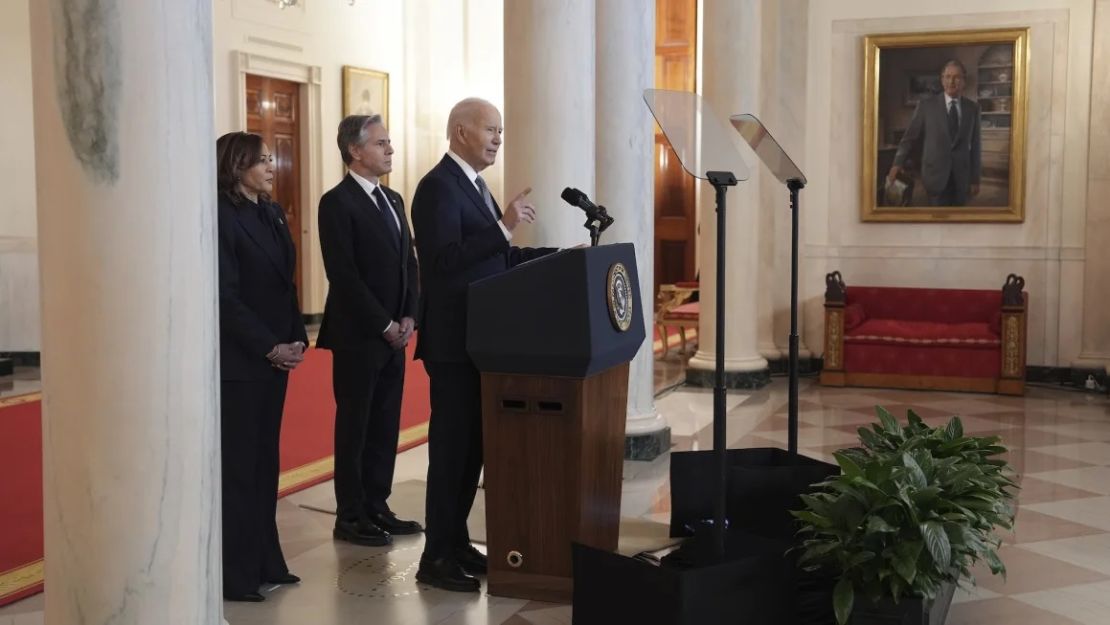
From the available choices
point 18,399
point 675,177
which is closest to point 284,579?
point 18,399

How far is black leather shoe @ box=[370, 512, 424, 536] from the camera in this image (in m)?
5.13

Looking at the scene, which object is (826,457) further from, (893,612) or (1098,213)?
(1098,213)

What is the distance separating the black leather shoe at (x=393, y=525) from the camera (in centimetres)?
513

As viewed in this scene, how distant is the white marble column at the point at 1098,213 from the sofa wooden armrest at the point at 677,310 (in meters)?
3.35

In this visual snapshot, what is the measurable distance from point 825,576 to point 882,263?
737cm

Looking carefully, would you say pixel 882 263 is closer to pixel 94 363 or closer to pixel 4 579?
pixel 4 579

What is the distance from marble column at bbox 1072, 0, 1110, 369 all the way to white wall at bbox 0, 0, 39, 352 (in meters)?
9.14

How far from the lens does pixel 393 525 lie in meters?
5.14

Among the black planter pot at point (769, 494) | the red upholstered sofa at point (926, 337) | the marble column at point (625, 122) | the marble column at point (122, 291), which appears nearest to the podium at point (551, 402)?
the black planter pot at point (769, 494)

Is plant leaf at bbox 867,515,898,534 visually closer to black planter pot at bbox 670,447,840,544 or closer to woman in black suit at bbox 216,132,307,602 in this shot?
black planter pot at bbox 670,447,840,544

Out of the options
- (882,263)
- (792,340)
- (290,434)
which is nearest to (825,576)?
(792,340)

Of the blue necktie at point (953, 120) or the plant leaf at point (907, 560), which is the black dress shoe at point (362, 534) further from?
the blue necktie at point (953, 120)

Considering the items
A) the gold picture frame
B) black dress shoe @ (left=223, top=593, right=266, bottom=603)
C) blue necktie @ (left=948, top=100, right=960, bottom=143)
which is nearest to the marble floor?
black dress shoe @ (left=223, top=593, right=266, bottom=603)

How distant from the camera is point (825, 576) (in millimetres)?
3775
